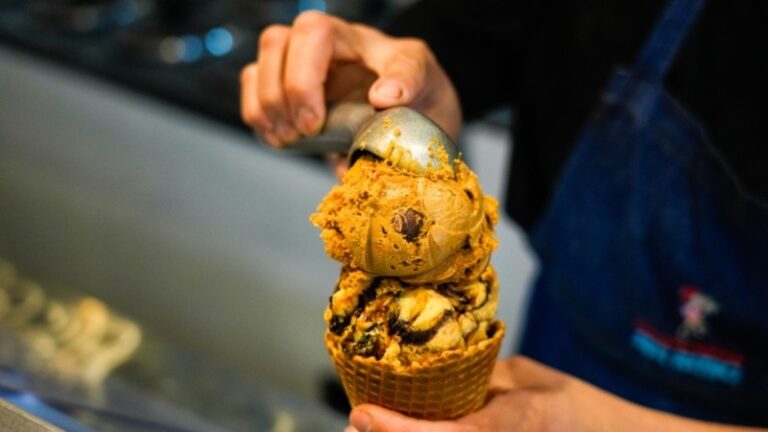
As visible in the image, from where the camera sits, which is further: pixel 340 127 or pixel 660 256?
pixel 660 256

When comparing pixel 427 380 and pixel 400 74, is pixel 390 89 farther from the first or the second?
pixel 427 380

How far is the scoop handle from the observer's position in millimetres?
1116

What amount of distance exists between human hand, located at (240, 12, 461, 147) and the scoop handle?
15 millimetres

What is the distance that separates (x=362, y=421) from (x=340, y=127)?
409 millimetres

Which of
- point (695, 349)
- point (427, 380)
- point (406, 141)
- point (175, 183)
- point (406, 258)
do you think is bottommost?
point (175, 183)

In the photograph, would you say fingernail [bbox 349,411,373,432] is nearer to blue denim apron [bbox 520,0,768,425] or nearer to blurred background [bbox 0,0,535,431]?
blue denim apron [bbox 520,0,768,425]

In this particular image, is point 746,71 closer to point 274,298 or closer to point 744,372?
point 744,372

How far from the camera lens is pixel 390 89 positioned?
1.08 m

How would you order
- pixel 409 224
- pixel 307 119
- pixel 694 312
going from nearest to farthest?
pixel 409 224, pixel 307 119, pixel 694 312

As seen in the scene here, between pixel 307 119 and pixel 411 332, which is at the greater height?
pixel 307 119

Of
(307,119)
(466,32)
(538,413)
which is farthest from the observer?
(466,32)

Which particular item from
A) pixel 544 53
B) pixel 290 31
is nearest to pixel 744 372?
pixel 544 53

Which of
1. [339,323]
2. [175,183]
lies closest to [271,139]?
[339,323]

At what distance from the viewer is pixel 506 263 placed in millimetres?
2486
